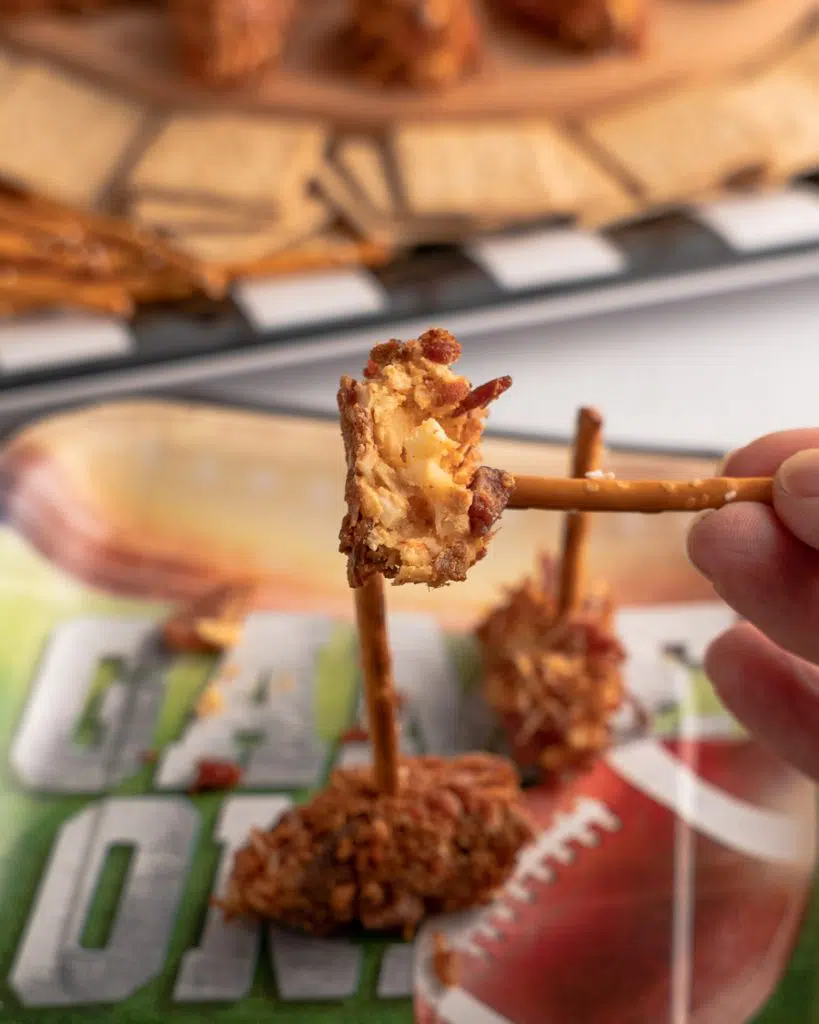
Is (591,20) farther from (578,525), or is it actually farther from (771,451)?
(771,451)

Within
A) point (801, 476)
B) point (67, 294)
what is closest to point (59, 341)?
point (67, 294)

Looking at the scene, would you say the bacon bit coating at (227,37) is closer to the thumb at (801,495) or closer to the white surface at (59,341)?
the white surface at (59,341)

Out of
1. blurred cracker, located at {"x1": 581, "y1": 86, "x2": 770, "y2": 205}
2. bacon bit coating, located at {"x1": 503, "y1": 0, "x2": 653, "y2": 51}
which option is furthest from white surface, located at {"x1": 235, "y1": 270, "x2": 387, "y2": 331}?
bacon bit coating, located at {"x1": 503, "y1": 0, "x2": 653, "y2": 51}

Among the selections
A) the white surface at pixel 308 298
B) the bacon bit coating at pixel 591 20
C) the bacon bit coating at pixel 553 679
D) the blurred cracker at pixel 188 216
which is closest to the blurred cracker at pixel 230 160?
the blurred cracker at pixel 188 216

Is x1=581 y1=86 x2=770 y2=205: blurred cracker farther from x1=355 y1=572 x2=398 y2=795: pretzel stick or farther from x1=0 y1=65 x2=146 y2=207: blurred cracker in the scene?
x1=355 y1=572 x2=398 y2=795: pretzel stick

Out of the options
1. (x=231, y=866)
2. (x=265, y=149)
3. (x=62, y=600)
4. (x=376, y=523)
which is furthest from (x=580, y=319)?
(x=376, y=523)

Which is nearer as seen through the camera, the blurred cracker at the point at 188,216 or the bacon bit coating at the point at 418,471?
the bacon bit coating at the point at 418,471
